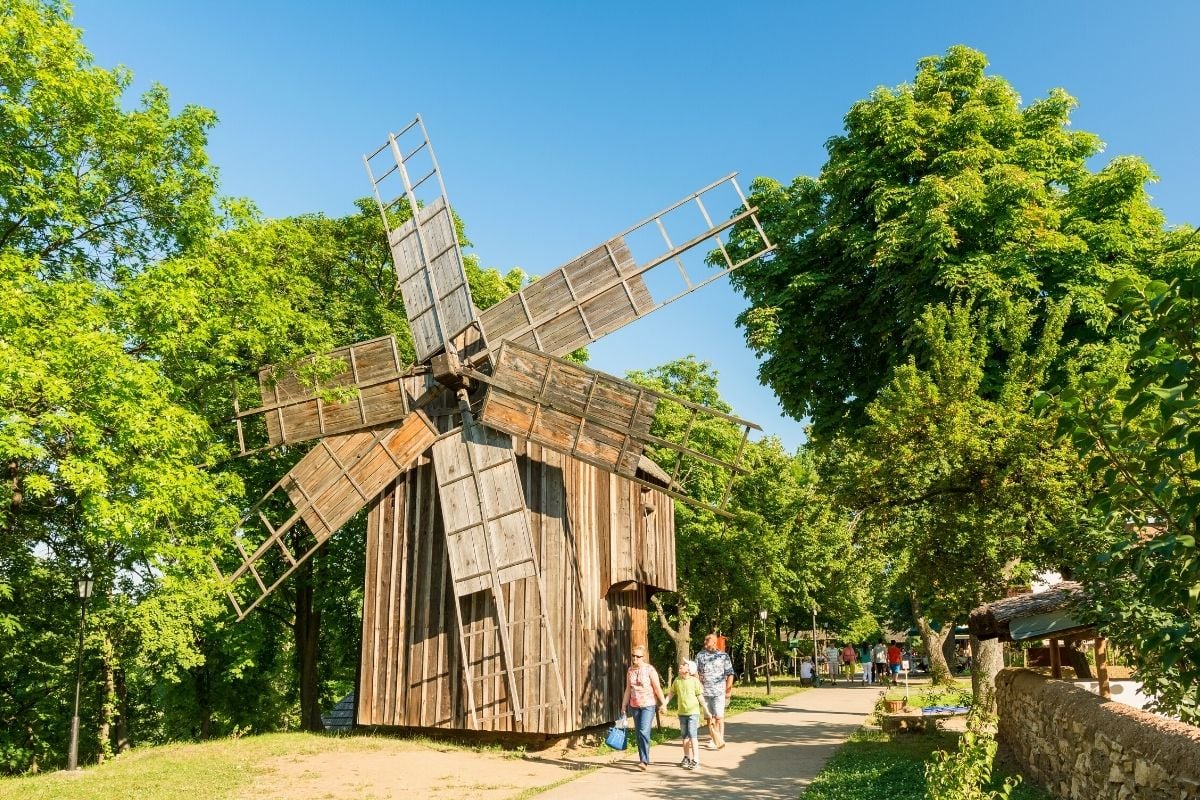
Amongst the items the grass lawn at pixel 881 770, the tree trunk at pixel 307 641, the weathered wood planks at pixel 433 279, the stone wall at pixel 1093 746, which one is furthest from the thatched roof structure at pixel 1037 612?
the tree trunk at pixel 307 641

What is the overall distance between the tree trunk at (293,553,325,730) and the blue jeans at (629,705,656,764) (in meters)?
12.4

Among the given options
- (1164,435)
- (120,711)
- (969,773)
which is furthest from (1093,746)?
(120,711)

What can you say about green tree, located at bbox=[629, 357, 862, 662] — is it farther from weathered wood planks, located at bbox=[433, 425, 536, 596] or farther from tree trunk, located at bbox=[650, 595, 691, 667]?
weathered wood planks, located at bbox=[433, 425, 536, 596]

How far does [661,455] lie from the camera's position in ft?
102

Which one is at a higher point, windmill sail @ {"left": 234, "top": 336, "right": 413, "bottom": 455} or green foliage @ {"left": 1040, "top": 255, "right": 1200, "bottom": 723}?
windmill sail @ {"left": 234, "top": 336, "right": 413, "bottom": 455}

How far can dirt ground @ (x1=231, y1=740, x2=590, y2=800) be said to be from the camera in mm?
11812

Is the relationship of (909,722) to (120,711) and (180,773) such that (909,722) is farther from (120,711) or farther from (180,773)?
(120,711)

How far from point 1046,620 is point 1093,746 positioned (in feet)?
12.8

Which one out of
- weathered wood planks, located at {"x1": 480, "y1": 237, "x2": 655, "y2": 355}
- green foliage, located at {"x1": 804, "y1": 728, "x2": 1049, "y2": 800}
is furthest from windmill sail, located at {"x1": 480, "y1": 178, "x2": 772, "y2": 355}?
green foliage, located at {"x1": 804, "y1": 728, "x2": 1049, "y2": 800}

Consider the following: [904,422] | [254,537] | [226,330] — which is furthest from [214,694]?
[904,422]

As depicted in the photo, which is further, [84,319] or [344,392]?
[344,392]

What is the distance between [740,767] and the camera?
13820 millimetres

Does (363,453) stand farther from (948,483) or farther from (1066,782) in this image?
(1066,782)

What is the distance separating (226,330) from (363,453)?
338cm
